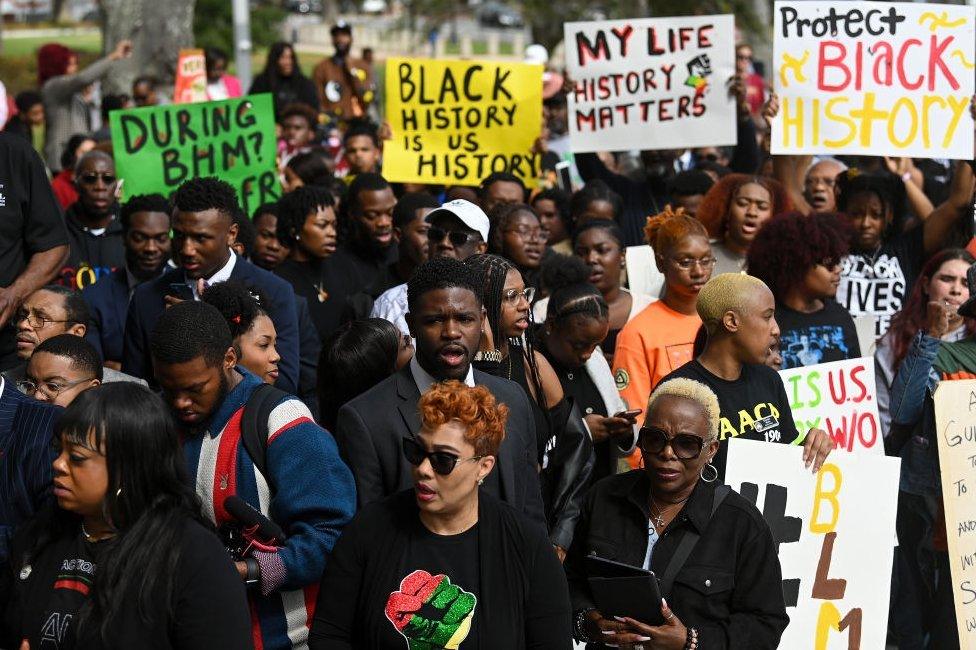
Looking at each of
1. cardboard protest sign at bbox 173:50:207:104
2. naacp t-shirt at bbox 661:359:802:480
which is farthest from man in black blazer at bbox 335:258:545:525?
cardboard protest sign at bbox 173:50:207:104

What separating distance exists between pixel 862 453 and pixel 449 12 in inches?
1478

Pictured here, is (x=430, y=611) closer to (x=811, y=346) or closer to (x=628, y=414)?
(x=628, y=414)

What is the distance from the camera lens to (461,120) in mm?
10789

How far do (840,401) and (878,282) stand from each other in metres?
1.79

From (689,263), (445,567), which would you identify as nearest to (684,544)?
(445,567)

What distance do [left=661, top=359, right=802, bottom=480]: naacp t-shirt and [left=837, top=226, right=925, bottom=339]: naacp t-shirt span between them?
242cm

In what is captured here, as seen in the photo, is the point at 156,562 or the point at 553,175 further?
the point at 553,175

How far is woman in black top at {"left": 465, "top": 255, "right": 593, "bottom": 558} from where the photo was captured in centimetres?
602

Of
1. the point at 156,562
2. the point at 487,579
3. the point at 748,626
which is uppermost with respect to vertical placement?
the point at 156,562

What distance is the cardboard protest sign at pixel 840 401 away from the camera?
6848 millimetres

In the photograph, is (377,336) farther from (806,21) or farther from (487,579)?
(806,21)

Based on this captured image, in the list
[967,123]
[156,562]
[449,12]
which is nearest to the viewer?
[156,562]

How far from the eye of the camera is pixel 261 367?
19.0ft

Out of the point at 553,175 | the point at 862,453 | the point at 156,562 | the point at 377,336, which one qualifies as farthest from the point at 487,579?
the point at 553,175
